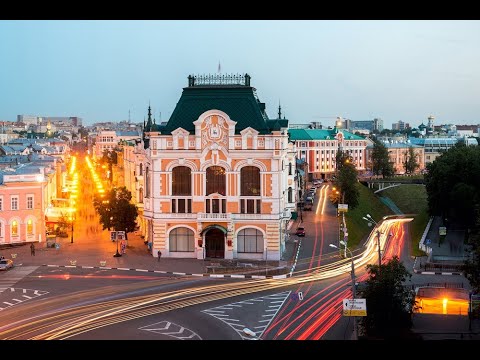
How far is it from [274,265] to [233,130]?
653cm

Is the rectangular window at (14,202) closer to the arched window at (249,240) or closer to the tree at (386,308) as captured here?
the arched window at (249,240)

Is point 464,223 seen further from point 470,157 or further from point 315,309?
point 315,309

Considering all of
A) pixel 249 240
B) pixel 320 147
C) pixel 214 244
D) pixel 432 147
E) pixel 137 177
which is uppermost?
pixel 432 147

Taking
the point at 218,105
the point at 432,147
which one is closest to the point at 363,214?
the point at 218,105

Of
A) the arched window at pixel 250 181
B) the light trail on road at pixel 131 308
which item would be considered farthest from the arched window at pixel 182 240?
the light trail on road at pixel 131 308

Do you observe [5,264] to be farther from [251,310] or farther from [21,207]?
[251,310]

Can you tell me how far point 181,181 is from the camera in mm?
33406

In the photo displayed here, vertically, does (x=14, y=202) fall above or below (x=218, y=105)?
below

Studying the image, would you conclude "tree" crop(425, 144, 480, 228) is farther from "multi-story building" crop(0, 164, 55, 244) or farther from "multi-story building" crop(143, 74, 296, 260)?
"multi-story building" crop(0, 164, 55, 244)

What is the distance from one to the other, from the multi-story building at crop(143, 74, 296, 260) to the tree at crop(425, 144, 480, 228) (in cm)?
1161

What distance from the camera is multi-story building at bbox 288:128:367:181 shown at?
89688 millimetres

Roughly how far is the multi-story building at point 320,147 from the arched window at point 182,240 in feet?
179

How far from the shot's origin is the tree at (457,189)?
39.0m

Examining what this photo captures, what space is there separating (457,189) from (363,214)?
13323 millimetres
